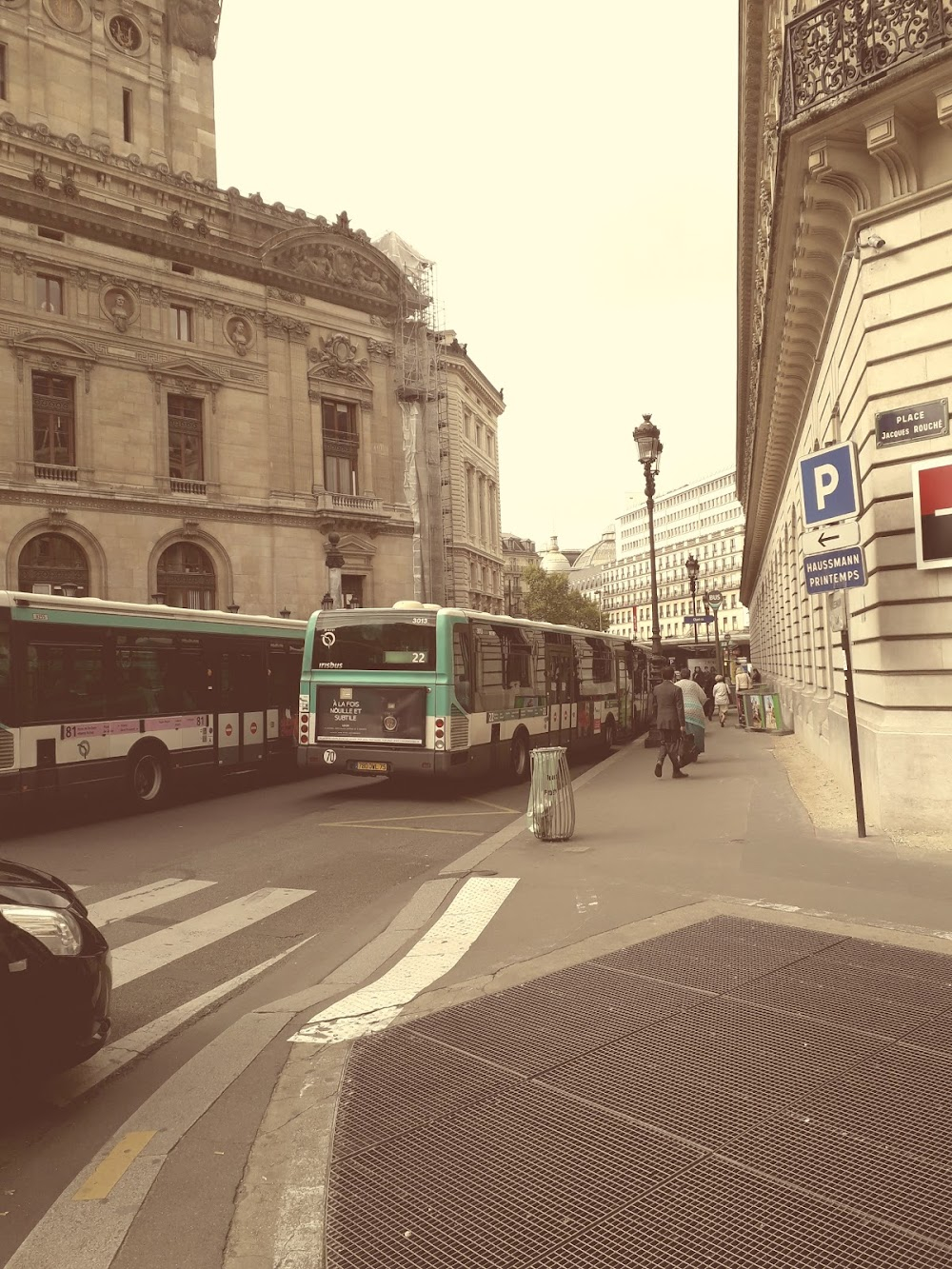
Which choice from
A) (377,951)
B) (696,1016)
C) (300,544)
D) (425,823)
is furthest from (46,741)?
(300,544)

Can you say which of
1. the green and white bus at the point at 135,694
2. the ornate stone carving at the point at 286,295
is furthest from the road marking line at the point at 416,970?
the ornate stone carving at the point at 286,295

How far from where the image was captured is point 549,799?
10336 millimetres

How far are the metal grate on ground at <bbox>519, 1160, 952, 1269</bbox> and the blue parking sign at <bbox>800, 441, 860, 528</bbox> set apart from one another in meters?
7.04

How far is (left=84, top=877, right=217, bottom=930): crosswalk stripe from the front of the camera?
25.9 ft

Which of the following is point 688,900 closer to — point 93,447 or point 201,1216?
point 201,1216

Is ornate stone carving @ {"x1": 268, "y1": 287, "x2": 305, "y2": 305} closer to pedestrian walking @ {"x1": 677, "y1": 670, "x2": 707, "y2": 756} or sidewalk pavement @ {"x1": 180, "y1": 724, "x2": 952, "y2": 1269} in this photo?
pedestrian walking @ {"x1": 677, "y1": 670, "x2": 707, "y2": 756}

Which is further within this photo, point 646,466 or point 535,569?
point 535,569

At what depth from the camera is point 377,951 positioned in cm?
672

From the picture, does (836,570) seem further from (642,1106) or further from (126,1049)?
(126,1049)

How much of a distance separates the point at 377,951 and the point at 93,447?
1366 inches

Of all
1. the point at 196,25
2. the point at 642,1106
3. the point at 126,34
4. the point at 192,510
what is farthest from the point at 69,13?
the point at 642,1106

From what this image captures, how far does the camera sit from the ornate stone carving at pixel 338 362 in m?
45.2

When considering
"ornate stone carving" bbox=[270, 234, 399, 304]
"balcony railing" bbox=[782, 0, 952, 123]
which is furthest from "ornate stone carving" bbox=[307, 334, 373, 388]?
"balcony railing" bbox=[782, 0, 952, 123]

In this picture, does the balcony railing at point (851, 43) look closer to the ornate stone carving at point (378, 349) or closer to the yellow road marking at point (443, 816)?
the yellow road marking at point (443, 816)
